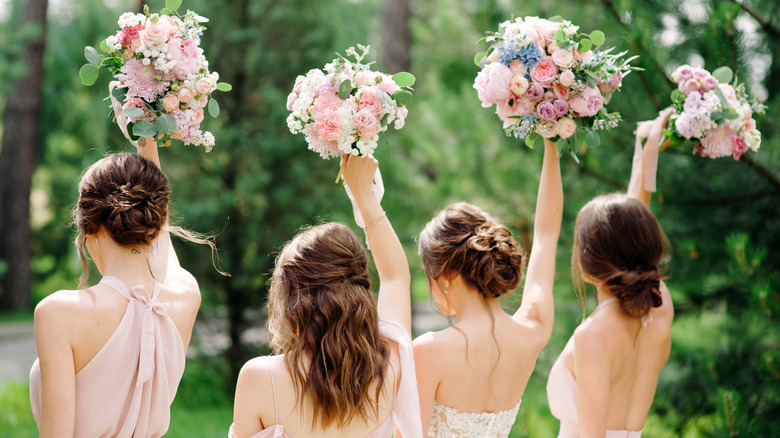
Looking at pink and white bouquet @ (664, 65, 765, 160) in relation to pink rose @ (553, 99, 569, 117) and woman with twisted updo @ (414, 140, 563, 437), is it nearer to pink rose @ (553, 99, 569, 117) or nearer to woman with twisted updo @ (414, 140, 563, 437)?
pink rose @ (553, 99, 569, 117)

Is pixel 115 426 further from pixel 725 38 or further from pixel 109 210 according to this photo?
pixel 725 38

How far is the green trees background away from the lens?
13.8ft

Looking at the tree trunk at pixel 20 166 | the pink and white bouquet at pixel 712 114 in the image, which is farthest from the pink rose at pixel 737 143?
the tree trunk at pixel 20 166

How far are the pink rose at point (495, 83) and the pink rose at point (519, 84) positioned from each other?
3cm

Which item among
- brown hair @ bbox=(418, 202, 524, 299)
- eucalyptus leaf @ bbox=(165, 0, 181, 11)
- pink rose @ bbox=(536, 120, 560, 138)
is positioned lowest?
brown hair @ bbox=(418, 202, 524, 299)

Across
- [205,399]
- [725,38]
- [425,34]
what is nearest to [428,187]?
[425,34]

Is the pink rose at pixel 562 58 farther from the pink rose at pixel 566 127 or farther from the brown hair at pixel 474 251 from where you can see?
the brown hair at pixel 474 251

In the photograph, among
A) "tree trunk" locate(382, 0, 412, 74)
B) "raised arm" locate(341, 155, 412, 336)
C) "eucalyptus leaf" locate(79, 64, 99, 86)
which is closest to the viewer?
"raised arm" locate(341, 155, 412, 336)

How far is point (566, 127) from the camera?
108 inches

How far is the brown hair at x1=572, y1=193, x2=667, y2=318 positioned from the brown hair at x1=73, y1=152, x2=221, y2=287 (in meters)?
1.61

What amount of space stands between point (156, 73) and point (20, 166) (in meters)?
12.7

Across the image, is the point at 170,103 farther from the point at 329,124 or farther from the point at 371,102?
the point at 371,102

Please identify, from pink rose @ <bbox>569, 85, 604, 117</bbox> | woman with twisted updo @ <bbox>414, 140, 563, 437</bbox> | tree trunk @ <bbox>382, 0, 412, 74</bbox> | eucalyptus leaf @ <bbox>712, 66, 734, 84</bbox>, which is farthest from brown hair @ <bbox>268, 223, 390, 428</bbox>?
tree trunk @ <bbox>382, 0, 412, 74</bbox>

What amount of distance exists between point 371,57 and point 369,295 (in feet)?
24.0
